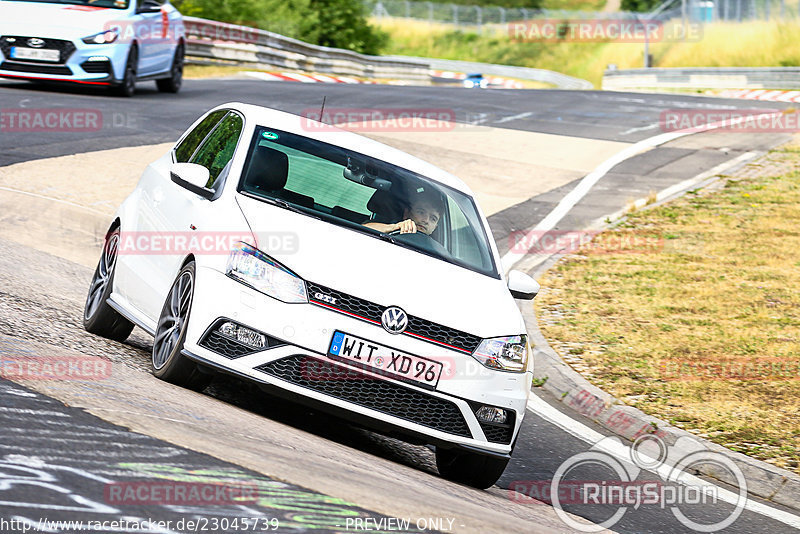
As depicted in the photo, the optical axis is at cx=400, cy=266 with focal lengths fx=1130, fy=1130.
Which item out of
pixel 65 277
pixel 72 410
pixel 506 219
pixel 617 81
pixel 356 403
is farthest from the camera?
pixel 617 81

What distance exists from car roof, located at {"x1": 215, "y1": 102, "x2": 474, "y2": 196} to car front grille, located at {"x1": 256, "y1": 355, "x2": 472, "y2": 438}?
6.49 feet

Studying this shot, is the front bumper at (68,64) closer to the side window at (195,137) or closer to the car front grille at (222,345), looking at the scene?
the side window at (195,137)

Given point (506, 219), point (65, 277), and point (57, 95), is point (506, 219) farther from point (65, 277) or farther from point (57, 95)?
point (57, 95)

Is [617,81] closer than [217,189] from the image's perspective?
No

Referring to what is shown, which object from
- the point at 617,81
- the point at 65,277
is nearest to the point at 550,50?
the point at 617,81

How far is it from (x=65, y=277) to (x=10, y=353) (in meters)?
3.52

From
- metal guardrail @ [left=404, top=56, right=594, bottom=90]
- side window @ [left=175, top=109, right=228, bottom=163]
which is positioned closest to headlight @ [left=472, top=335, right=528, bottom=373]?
side window @ [left=175, top=109, right=228, bottom=163]

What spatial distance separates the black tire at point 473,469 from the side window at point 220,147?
7.32 ft

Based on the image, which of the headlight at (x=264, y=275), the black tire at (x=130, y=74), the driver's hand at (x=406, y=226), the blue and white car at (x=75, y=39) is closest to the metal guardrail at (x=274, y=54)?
the black tire at (x=130, y=74)

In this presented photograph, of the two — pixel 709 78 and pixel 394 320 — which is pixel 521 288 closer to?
pixel 394 320

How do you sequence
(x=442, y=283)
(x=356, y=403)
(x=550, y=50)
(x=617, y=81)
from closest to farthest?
(x=356, y=403), (x=442, y=283), (x=617, y=81), (x=550, y=50)

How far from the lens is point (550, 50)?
7669cm

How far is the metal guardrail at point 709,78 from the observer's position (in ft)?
116

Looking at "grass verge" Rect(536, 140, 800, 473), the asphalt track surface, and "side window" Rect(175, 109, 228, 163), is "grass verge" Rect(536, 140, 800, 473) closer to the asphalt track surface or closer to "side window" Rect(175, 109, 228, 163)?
the asphalt track surface
